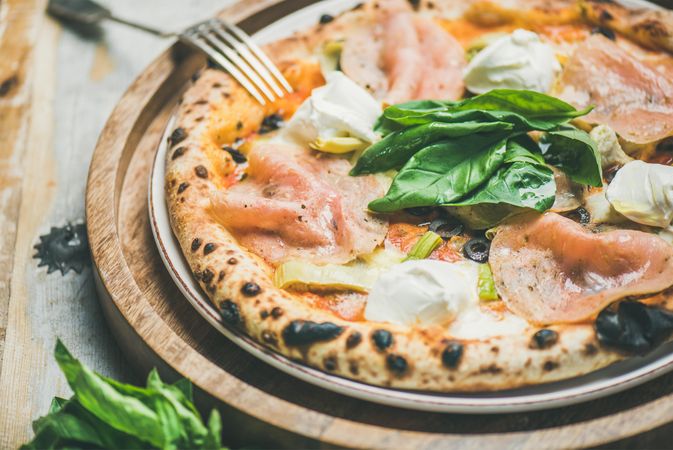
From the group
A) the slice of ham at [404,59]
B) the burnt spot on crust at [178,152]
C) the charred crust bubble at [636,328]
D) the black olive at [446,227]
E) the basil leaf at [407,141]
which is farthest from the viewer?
the slice of ham at [404,59]

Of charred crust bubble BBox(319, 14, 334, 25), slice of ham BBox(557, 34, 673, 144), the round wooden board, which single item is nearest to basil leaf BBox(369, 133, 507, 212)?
slice of ham BBox(557, 34, 673, 144)

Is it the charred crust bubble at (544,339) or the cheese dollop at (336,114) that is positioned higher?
the cheese dollop at (336,114)

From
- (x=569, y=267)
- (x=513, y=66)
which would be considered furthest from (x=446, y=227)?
(x=513, y=66)

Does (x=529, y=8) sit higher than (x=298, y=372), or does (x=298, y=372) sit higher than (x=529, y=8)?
(x=529, y=8)

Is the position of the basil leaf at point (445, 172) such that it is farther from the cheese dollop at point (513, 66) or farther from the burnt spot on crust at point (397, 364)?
the burnt spot on crust at point (397, 364)

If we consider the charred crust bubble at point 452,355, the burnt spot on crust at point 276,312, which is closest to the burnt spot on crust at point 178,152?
the burnt spot on crust at point 276,312

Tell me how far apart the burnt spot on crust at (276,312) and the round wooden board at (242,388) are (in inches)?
11.2

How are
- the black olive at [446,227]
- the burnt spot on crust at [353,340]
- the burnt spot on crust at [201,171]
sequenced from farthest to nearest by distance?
the burnt spot on crust at [201,171], the black olive at [446,227], the burnt spot on crust at [353,340]

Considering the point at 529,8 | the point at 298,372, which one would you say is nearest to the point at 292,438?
the point at 298,372

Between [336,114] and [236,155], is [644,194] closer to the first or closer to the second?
[336,114]

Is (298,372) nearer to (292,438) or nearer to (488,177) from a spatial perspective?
(292,438)

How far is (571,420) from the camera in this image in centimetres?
306

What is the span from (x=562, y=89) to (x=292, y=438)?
2340mm

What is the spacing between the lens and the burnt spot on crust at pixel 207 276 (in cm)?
339
